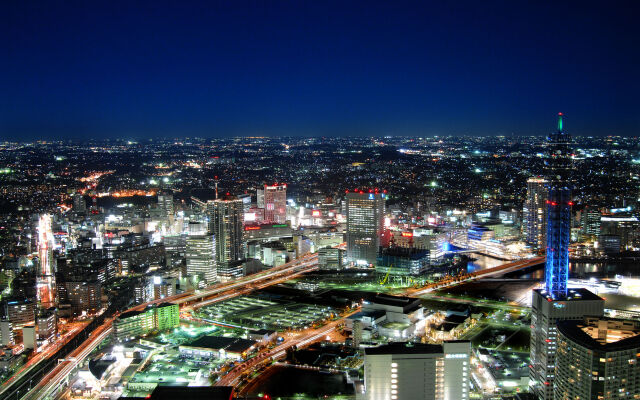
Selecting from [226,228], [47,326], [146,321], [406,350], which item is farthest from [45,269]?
[406,350]

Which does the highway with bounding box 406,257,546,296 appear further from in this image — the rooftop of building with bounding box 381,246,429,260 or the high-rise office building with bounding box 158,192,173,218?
the high-rise office building with bounding box 158,192,173,218

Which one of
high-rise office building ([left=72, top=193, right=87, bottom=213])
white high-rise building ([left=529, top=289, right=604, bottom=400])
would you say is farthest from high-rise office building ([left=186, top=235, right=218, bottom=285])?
white high-rise building ([left=529, top=289, right=604, bottom=400])

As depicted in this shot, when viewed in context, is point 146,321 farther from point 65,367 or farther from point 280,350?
point 280,350

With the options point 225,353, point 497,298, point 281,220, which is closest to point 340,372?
point 225,353

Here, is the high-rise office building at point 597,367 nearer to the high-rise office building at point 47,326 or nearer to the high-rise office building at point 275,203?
the high-rise office building at point 47,326

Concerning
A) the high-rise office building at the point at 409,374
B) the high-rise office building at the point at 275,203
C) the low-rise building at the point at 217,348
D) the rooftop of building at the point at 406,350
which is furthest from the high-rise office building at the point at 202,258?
the high-rise office building at the point at 409,374

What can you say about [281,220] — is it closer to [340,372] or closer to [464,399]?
[340,372]
